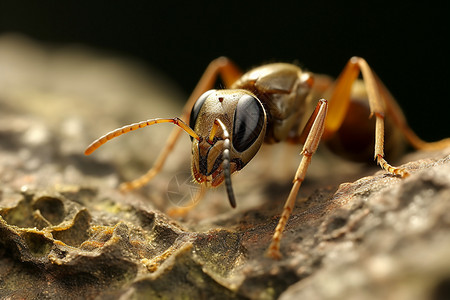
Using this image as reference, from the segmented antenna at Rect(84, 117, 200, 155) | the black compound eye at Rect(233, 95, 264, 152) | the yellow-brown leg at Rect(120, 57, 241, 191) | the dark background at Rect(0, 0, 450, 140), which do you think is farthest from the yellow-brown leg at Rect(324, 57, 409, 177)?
the dark background at Rect(0, 0, 450, 140)

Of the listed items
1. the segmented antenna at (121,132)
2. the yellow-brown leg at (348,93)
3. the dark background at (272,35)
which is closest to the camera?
the segmented antenna at (121,132)

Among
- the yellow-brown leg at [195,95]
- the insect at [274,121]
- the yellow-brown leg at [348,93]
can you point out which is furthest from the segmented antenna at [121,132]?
the yellow-brown leg at [348,93]

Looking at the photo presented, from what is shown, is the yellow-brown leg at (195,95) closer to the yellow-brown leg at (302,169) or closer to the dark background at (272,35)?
the yellow-brown leg at (302,169)

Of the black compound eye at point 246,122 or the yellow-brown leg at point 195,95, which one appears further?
the yellow-brown leg at point 195,95

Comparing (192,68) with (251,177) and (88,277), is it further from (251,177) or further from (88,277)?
(88,277)

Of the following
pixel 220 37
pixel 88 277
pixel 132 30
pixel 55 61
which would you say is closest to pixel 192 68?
pixel 220 37

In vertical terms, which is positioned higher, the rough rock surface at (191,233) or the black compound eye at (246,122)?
the black compound eye at (246,122)

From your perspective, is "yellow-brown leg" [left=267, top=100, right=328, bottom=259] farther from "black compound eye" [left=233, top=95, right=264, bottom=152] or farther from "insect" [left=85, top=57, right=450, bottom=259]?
"black compound eye" [left=233, top=95, right=264, bottom=152]

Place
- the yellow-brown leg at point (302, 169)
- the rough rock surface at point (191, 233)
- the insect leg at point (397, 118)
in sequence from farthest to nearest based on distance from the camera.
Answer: the insect leg at point (397, 118) → the yellow-brown leg at point (302, 169) → the rough rock surface at point (191, 233)

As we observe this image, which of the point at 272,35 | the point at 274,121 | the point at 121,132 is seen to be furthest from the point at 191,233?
the point at 272,35
